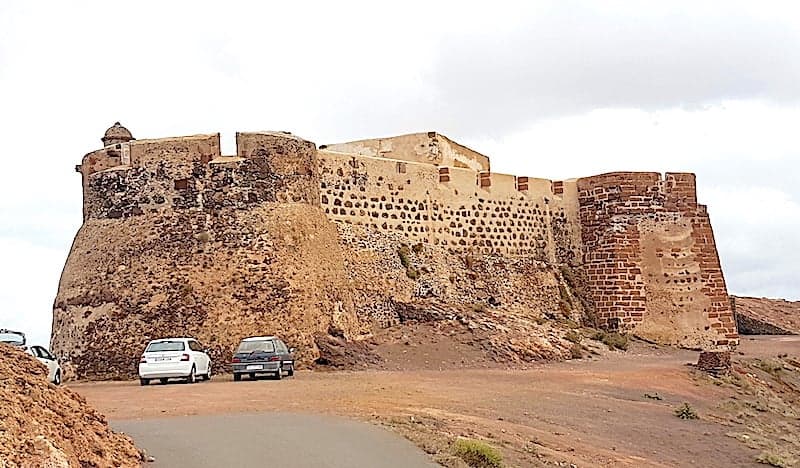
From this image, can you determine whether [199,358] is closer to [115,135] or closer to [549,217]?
[115,135]

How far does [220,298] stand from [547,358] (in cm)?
1013

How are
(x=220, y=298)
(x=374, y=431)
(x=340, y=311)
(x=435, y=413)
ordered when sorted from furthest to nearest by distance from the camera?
(x=340, y=311), (x=220, y=298), (x=435, y=413), (x=374, y=431)

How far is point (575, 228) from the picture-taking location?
1454 inches

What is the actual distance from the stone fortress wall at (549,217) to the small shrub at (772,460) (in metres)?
15.0

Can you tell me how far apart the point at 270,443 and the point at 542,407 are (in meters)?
8.44

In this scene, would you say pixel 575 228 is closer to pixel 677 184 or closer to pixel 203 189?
pixel 677 184

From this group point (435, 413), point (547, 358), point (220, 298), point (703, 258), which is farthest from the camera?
point (703, 258)

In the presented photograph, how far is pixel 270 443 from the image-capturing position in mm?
11867

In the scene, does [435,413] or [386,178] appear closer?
[435,413]

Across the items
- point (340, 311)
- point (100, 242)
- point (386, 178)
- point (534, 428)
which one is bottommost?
point (534, 428)

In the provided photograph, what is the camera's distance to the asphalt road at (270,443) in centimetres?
1089

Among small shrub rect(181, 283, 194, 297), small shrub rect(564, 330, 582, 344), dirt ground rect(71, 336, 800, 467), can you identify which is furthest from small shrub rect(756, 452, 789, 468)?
small shrub rect(181, 283, 194, 297)

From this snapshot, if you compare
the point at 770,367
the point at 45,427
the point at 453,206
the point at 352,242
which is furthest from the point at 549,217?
the point at 45,427

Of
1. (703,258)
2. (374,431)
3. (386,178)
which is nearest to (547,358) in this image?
(386,178)
